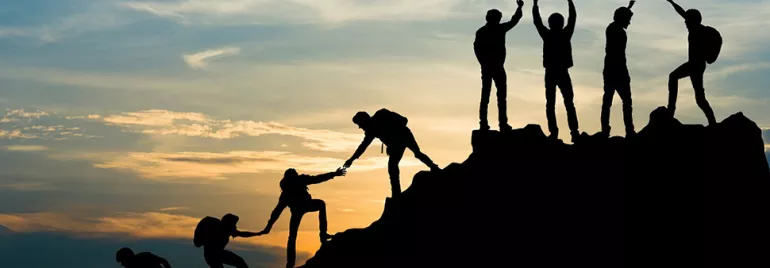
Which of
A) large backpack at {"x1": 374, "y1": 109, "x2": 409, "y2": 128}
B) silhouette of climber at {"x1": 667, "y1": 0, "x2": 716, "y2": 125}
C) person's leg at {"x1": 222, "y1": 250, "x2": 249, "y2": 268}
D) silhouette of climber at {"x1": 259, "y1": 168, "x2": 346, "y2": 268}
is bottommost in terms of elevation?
person's leg at {"x1": 222, "y1": 250, "x2": 249, "y2": 268}

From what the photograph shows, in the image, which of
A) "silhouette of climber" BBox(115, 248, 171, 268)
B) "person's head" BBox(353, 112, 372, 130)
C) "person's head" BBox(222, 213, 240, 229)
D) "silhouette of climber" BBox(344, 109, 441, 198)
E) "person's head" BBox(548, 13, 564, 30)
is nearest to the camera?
"silhouette of climber" BBox(115, 248, 171, 268)

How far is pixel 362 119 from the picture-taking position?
27.3 m

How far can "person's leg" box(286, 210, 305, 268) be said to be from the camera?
2761 centimetres

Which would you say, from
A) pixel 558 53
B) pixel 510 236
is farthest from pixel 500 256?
pixel 558 53

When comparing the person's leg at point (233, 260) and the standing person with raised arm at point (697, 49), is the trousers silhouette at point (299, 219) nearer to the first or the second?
the person's leg at point (233, 260)

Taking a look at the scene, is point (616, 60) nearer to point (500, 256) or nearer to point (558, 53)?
point (558, 53)

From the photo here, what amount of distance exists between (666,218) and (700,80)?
3.64 meters

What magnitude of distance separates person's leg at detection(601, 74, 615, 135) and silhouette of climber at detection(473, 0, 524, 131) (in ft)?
8.26

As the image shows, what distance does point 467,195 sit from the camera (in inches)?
1102

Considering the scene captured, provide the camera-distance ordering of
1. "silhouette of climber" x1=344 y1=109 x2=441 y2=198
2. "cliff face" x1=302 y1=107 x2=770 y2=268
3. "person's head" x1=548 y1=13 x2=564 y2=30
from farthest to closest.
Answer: "silhouette of climber" x1=344 y1=109 x2=441 y2=198, "person's head" x1=548 y1=13 x2=564 y2=30, "cliff face" x1=302 y1=107 x2=770 y2=268

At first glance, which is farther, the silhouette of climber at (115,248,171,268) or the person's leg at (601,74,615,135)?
the person's leg at (601,74,615,135)

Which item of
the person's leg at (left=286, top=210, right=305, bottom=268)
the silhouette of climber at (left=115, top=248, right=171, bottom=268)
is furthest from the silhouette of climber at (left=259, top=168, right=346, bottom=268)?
the silhouette of climber at (left=115, top=248, right=171, bottom=268)

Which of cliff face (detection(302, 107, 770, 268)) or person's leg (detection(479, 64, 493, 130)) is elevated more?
person's leg (detection(479, 64, 493, 130))

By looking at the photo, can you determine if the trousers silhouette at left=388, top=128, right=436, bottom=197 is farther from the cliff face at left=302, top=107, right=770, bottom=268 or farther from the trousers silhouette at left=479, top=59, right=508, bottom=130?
the trousers silhouette at left=479, top=59, right=508, bottom=130
